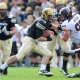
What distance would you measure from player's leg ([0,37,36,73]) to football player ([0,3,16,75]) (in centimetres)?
78

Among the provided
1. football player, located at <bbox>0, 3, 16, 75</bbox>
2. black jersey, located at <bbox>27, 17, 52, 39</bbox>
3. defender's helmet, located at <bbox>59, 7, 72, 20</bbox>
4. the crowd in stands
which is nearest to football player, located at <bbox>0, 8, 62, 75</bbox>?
black jersey, located at <bbox>27, 17, 52, 39</bbox>

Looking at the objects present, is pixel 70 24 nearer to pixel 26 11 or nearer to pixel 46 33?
pixel 46 33

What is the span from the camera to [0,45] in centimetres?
1164

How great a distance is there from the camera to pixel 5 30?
11.4m

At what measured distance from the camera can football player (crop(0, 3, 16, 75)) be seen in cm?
1137

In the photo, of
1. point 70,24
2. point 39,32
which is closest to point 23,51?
point 39,32

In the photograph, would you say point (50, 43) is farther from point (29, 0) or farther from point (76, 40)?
point (29, 0)

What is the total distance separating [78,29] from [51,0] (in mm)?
8310

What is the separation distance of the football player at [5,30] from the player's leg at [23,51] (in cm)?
78

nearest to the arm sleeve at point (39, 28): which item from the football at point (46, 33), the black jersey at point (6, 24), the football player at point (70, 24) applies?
the football at point (46, 33)

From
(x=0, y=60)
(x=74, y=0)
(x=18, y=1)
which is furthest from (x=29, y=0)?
(x=0, y=60)

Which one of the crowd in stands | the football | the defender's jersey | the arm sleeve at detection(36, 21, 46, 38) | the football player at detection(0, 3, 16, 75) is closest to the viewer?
the defender's jersey

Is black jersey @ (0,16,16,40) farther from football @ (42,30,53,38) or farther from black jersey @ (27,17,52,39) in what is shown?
football @ (42,30,53,38)

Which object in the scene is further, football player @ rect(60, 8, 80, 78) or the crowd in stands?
the crowd in stands
